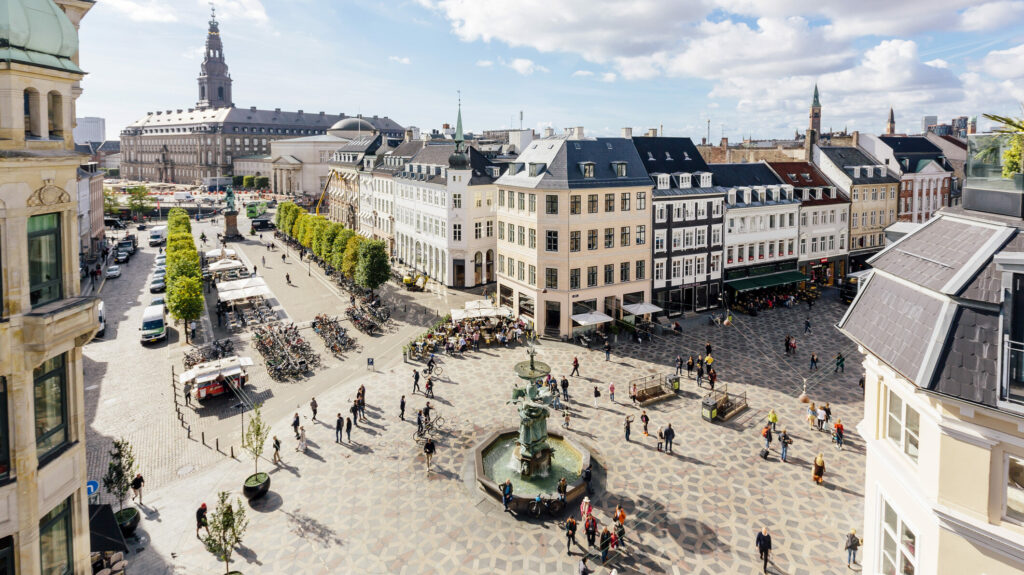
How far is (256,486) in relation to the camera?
2409 centimetres

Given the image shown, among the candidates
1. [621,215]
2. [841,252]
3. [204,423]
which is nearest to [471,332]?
[621,215]

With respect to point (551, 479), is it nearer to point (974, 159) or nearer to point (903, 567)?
point (903, 567)

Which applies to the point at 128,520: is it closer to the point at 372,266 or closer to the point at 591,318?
the point at 591,318

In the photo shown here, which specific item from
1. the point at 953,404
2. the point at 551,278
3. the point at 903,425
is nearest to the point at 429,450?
the point at 903,425

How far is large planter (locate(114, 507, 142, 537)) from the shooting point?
21.7m

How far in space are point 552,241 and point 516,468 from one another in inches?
911

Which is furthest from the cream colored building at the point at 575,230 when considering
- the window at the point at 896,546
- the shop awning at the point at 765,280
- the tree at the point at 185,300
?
the window at the point at 896,546

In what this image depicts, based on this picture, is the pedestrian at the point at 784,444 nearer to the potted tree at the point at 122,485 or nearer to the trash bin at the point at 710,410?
the trash bin at the point at 710,410

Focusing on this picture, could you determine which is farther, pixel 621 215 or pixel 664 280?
pixel 664 280

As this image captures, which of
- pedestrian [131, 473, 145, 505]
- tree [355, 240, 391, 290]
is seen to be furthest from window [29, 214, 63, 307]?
tree [355, 240, 391, 290]

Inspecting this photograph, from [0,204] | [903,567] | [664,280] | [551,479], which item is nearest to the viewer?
[0,204]

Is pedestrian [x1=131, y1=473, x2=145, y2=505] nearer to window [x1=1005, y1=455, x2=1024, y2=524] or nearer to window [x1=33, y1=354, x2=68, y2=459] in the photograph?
window [x1=33, y1=354, x2=68, y2=459]

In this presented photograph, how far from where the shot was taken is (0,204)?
10.6 m

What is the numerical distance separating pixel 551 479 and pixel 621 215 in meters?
27.3
